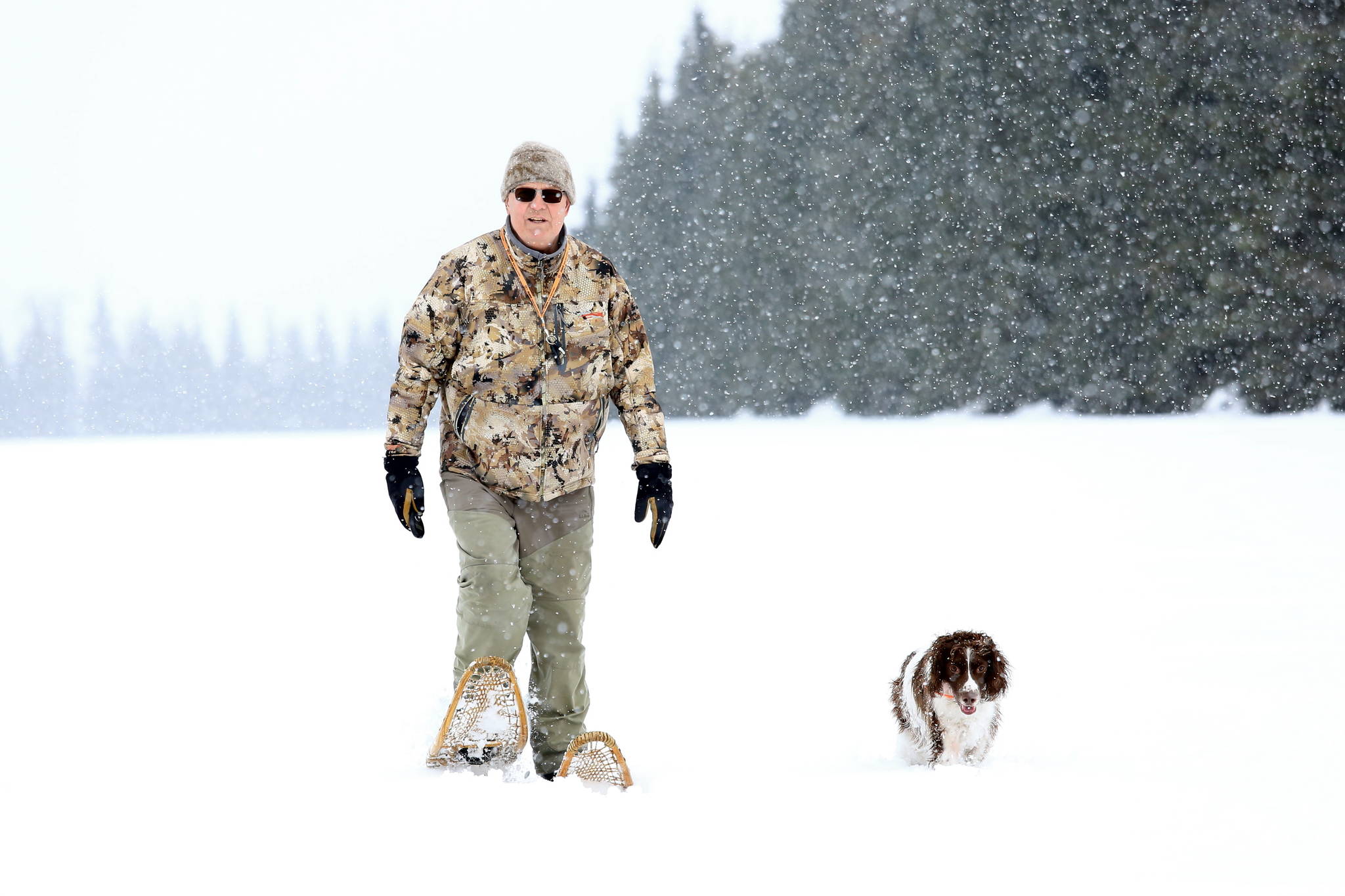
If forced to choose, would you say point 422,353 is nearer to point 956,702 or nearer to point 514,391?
point 514,391

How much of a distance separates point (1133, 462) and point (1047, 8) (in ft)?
54.1

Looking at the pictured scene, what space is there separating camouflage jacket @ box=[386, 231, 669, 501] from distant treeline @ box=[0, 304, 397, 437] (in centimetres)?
5000

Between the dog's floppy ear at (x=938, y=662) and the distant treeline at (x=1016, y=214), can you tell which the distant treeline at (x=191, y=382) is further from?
the dog's floppy ear at (x=938, y=662)

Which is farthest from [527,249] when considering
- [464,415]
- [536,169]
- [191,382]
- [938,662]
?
[191,382]

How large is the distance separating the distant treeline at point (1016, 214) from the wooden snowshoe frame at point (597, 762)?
21.8 m

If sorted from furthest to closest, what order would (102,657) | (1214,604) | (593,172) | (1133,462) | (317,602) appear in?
(593,172) → (1133,462) → (317,602) → (1214,604) → (102,657)

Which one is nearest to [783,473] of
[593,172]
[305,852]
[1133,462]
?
[1133,462]

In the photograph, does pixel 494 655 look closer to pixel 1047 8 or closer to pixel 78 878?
pixel 78 878

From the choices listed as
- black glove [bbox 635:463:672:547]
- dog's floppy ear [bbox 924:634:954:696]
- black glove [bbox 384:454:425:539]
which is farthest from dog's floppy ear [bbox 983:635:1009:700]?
black glove [bbox 384:454:425:539]

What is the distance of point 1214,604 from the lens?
729 centimetres

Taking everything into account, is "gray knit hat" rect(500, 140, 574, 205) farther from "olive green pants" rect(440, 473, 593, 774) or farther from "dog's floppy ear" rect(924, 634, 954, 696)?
"dog's floppy ear" rect(924, 634, 954, 696)

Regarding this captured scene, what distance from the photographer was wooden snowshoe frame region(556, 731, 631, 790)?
12.5 ft

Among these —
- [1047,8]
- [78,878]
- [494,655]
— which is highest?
[1047,8]

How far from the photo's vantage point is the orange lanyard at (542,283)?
4.06 meters
